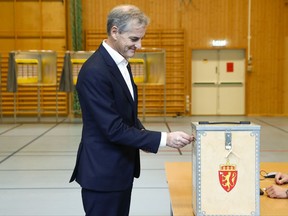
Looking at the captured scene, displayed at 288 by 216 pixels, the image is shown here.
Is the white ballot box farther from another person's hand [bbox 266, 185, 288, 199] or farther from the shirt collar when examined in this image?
the shirt collar

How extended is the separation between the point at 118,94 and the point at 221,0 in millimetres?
12436

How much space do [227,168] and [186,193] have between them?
23.2 inches

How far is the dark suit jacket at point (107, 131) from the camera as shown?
2006 millimetres

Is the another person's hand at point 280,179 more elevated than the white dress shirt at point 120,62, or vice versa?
the white dress shirt at point 120,62

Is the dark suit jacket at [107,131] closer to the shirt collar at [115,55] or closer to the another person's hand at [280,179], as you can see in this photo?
the shirt collar at [115,55]

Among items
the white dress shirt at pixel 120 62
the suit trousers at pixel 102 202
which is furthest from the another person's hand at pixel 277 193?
the white dress shirt at pixel 120 62

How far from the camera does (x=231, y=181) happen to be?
1833 millimetres

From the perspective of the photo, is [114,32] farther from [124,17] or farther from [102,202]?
[102,202]

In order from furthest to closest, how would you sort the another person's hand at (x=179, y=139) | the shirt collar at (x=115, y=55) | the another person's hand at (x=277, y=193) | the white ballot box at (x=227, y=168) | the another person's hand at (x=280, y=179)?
1. the another person's hand at (x=280, y=179)
2. the another person's hand at (x=277, y=193)
3. the shirt collar at (x=115, y=55)
4. the another person's hand at (x=179, y=139)
5. the white ballot box at (x=227, y=168)

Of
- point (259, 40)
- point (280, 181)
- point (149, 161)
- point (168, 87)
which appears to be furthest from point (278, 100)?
point (280, 181)

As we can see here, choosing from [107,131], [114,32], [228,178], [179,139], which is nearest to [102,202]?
[107,131]

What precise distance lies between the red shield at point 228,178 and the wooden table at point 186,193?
10.1 inches

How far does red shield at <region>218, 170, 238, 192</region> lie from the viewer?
1.83 m

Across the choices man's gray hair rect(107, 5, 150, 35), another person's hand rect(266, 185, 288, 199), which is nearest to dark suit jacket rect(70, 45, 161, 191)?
man's gray hair rect(107, 5, 150, 35)
